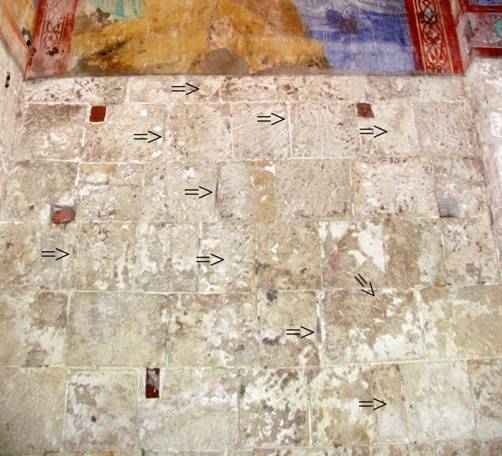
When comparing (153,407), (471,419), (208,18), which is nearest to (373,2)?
(208,18)

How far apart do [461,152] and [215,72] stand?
2.16 meters

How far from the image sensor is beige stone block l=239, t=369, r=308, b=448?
3037 mm

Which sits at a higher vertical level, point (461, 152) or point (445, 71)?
point (445, 71)

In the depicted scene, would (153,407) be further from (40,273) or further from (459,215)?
(459,215)

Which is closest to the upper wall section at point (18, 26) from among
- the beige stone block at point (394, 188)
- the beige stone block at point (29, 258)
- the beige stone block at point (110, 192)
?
the beige stone block at point (110, 192)

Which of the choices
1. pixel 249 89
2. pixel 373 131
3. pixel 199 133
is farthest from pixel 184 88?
pixel 373 131

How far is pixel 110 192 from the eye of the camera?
3.46 m

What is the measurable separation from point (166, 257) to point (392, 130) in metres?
2.10

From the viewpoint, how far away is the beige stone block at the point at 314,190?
11.4 ft

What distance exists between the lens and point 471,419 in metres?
3.10

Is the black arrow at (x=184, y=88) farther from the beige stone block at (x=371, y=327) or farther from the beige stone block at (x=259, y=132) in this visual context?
the beige stone block at (x=371, y=327)

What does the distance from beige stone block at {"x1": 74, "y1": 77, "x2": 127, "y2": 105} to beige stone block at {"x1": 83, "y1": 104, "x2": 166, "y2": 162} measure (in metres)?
0.09

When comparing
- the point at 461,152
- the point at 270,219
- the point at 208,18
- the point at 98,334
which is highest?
the point at 208,18

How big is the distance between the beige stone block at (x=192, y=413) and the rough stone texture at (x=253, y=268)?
14mm
